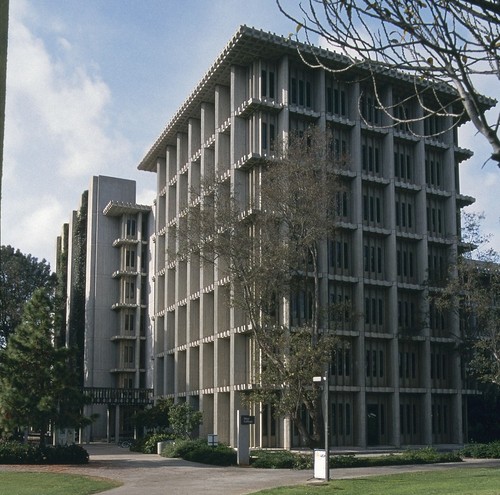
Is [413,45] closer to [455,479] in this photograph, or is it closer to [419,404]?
[455,479]

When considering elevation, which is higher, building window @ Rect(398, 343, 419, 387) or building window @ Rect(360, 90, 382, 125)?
building window @ Rect(360, 90, 382, 125)

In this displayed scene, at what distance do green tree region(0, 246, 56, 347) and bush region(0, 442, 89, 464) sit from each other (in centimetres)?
3874

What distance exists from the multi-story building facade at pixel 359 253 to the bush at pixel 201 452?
7.61m

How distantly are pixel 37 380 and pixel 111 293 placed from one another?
41245mm

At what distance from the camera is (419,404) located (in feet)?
180

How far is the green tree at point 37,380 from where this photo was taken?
36.6m

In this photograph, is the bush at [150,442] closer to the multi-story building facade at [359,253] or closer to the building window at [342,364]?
the multi-story building facade at [359,253]

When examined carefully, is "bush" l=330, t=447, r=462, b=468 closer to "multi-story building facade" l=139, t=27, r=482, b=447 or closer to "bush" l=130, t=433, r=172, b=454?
"multi-story building facade" l=139, t=27, r=482, b=447

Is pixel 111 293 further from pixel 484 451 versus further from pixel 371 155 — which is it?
pixel 484 451

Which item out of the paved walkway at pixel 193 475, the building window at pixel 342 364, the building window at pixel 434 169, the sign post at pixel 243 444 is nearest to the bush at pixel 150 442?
the paved walkway at pixel 193 475

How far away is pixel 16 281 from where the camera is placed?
79500mm

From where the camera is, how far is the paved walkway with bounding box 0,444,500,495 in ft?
84.7

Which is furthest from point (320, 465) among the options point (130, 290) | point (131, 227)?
point (131, 227)

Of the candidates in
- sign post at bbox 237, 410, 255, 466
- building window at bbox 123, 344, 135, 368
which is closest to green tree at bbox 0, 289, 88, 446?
sign post at bbox 237, 410, 255, 466
